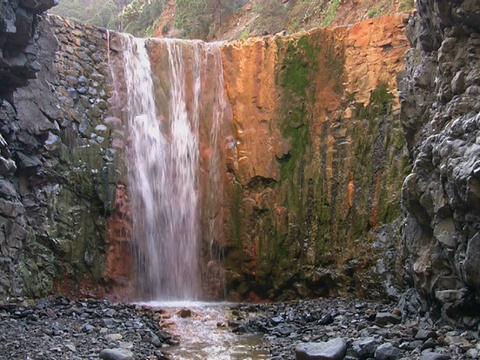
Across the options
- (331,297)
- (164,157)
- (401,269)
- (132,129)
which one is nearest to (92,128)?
(132,129)

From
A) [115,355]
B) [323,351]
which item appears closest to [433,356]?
[323,351]

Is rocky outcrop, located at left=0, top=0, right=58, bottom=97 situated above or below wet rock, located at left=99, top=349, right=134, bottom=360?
above

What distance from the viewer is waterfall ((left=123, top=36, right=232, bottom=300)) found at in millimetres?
13680

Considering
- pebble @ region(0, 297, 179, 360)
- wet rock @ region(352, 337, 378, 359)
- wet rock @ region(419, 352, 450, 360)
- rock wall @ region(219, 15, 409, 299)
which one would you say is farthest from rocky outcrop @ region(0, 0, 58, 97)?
wet rock @ region(419, 352, 450, 360)

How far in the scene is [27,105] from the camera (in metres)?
11.6

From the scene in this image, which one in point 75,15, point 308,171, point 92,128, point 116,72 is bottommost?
point 308,171

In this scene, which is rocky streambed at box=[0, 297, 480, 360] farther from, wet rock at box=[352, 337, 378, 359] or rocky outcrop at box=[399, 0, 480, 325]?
rocky outcrop at box=[399, 0, 480, 325]

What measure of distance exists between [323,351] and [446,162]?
10.0 feet

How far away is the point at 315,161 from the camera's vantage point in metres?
13.9

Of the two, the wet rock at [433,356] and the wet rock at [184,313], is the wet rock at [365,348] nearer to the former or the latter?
the wet rock at [433,356]

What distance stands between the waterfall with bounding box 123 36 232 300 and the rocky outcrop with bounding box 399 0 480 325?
6.42 m

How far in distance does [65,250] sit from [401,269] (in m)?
7.54

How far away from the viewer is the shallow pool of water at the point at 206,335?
28.8 ft

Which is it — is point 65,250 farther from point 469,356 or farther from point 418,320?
point 469,356
